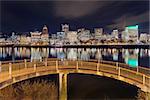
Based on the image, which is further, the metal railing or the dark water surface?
the dark water surface

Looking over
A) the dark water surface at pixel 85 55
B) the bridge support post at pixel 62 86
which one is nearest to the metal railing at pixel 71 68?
the bridge support post at pixel 62 86

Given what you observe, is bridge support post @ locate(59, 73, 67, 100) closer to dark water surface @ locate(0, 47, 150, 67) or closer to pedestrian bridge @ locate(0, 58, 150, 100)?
pedestrian bridge @ locate(0, 58, 150, 100)

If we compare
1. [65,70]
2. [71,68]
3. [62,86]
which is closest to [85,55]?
[62,86]

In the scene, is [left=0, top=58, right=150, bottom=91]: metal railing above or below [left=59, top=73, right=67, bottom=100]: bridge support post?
above

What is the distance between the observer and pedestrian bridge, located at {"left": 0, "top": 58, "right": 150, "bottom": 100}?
10.2 meters

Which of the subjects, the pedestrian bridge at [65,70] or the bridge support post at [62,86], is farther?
the bridge support post at [62,86]

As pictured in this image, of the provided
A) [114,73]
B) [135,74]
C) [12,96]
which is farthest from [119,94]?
[12,96]

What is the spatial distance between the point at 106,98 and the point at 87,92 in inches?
95.3

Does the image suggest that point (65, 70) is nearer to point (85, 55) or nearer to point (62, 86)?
point (62, 86)

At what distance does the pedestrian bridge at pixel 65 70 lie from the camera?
33.5ft

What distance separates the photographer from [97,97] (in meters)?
15.2

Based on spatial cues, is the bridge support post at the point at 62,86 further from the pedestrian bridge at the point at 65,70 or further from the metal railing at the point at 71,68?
the metal railing at the point at 71,68

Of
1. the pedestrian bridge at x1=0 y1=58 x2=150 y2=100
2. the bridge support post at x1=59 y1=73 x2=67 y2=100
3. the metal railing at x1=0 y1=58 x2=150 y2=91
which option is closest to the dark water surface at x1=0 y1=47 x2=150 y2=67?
the bridge support post at x1=59 y1=73 x2=67 y2=100

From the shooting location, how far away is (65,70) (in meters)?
14.1
